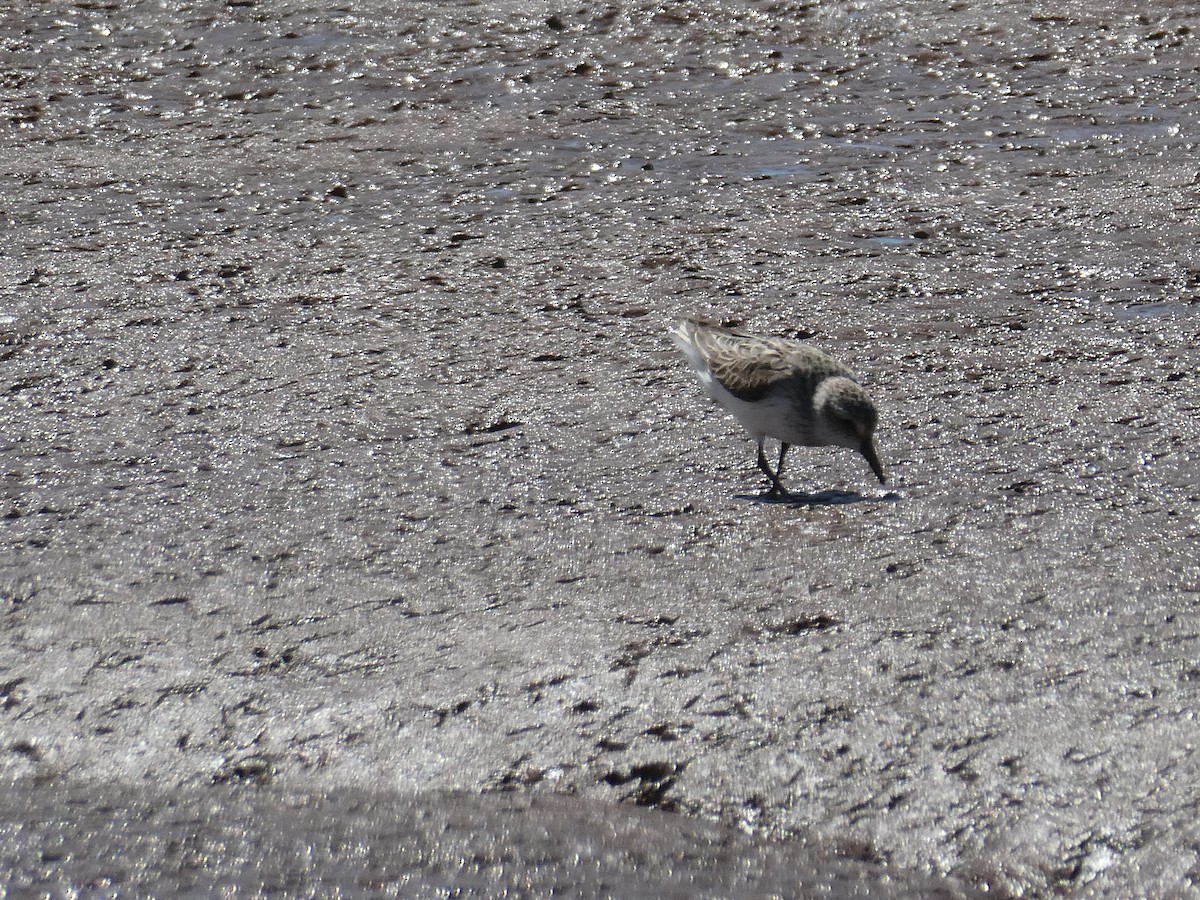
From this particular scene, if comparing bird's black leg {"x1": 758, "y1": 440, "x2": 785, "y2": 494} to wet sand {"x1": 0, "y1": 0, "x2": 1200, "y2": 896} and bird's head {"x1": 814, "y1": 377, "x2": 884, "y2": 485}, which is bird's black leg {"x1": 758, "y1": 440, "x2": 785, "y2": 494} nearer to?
wet sand {"x1": 0, "y1": 0, "x2": 1200, "y2": 896}

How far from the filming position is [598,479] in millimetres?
5258

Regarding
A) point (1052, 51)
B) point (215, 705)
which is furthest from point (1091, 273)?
point (215, 705)

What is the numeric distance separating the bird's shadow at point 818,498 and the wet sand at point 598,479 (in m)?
0.03

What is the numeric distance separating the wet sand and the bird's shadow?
0.09ft

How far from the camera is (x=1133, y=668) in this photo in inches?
150

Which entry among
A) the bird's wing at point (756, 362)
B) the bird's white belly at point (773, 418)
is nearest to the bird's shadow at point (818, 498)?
the bird's white belly at point (773, 418)

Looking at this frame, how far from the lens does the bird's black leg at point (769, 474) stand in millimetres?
5090

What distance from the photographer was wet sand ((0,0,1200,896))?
3457 millimetres

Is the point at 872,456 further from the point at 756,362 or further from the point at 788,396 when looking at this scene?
the point at 756,362

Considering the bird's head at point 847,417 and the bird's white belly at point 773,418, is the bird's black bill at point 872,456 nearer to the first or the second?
the bird's head at point 847,417

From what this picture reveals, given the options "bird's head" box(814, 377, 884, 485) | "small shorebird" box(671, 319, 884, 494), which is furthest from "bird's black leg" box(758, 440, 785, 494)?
"bird's head" box(814, 377, 884, 485)

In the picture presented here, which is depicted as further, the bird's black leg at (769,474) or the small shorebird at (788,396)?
the bird's black leg at (769,474)

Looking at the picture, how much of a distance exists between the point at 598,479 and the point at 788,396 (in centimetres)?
74

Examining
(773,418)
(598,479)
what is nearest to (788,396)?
(773,418)
